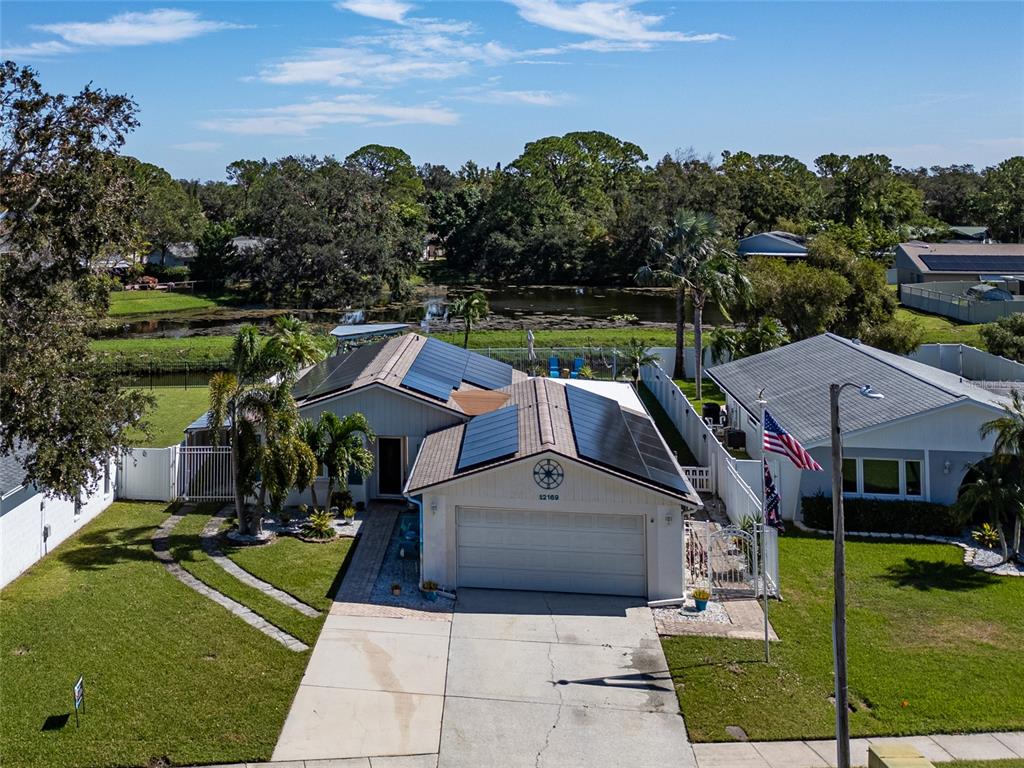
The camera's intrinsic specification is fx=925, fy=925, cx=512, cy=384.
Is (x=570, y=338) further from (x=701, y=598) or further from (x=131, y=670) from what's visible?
(x=131, y=670)

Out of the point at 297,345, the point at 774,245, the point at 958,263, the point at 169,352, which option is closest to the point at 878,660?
the point at 297,345

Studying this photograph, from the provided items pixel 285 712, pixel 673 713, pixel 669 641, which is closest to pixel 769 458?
pixel 669 641

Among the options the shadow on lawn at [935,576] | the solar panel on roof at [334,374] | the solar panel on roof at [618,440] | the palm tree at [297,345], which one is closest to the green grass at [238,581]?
the solar panel on roof at [334,374]

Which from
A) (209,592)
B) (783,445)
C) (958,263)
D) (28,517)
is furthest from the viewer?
(958,263)

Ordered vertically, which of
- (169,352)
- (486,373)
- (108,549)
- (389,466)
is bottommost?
(108,549)

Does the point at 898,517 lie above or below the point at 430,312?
below

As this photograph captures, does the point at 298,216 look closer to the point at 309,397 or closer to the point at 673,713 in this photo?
the point at 309,397

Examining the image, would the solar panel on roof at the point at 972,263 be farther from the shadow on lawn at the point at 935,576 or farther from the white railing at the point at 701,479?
the shadow on lawn at the point at 935,576
